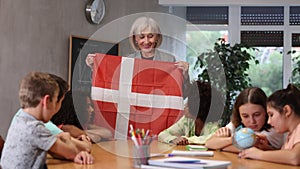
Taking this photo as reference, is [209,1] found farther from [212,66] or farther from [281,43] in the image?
[281,43]

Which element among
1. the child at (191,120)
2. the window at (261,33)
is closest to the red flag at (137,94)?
the child at (191,120)

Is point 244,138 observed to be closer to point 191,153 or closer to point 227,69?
point 191,153

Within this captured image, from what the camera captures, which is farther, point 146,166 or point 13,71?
point 13,71

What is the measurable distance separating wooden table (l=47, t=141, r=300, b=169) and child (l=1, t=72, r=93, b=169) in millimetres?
58

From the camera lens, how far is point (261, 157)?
7.07 feet

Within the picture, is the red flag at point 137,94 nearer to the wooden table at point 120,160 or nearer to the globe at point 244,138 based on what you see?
the wooden table at point 120,160

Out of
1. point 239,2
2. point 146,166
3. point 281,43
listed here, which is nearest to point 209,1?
point 239,2

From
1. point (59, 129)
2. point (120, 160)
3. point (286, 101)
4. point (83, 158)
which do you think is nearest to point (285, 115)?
point (286, 101)

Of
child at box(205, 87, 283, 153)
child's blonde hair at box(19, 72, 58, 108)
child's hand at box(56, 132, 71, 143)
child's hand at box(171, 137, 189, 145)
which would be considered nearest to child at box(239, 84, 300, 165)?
child at box(205, 87, 283, 153)

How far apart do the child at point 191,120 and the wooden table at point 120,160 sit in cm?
18

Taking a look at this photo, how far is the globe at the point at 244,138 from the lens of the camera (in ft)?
7.35

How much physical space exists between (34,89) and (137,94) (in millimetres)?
1303

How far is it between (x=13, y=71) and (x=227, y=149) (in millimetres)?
2144

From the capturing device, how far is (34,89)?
6.28ft
